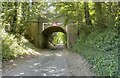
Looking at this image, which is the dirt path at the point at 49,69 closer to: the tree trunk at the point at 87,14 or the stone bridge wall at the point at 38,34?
the tree trunk at the point at 87,14

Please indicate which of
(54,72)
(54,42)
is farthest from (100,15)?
(54,42)

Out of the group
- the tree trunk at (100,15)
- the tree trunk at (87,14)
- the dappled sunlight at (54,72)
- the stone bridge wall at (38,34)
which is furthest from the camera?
the stone bridge wall at (38,34)

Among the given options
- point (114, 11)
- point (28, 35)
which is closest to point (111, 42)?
point (114, 11)

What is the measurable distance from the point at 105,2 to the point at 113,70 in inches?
288

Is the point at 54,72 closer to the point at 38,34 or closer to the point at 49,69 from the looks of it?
the point at 49,69

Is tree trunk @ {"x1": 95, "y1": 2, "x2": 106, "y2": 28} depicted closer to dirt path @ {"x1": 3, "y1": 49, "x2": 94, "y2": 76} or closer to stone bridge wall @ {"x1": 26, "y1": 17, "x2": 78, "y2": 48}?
dirt path @ {"x1": 3, "y1": 49, "x2": 94, "y2": 76}

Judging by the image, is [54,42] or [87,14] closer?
[87,14]

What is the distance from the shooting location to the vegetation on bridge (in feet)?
33.3

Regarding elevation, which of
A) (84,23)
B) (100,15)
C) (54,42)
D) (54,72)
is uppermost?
(100,15)

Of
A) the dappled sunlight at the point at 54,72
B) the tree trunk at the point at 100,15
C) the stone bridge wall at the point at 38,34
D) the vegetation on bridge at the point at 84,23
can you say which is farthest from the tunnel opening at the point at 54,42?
the dappled sunlight at the point at 54,72

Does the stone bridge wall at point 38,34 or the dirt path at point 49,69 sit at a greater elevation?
the dirt path at point 49,69

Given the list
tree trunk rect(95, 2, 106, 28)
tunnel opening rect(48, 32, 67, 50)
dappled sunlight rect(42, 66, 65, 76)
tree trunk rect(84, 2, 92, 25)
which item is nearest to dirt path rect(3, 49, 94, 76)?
dappled sunlight rect(42, 66, 65, 76)

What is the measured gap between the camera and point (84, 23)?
19859 mm

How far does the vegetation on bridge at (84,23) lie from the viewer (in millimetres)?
10152
